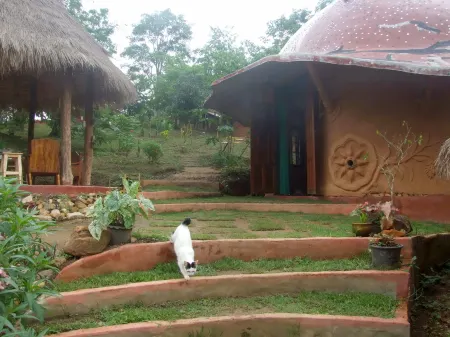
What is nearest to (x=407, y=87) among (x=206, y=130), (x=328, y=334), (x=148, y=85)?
(x=328, y=334)

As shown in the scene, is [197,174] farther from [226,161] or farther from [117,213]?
[117,213]

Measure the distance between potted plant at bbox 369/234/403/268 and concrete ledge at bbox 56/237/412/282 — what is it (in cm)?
38

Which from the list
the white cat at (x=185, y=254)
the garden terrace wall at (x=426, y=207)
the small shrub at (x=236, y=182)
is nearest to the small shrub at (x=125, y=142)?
the small shrub at (x=236, y=182)

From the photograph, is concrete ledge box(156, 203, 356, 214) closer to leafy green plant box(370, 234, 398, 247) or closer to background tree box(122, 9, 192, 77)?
leafy green plant box(370, 234, 398, 247)

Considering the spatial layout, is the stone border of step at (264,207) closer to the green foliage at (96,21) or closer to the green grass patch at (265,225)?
the green grass patch at (265,225)

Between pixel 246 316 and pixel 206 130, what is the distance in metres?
18.9

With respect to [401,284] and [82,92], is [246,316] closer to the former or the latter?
[401,284]

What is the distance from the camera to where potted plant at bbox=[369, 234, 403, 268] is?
4.84m

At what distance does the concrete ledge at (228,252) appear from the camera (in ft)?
15.0

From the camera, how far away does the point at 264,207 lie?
8.36 metres

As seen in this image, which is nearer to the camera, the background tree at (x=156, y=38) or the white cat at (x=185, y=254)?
the white cat at (x=185, y=254)

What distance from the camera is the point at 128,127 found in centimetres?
1531

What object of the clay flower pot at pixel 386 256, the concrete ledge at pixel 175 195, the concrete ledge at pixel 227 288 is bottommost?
the concrete ledge at pixel 227 288

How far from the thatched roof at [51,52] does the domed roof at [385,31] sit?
3855 mm
